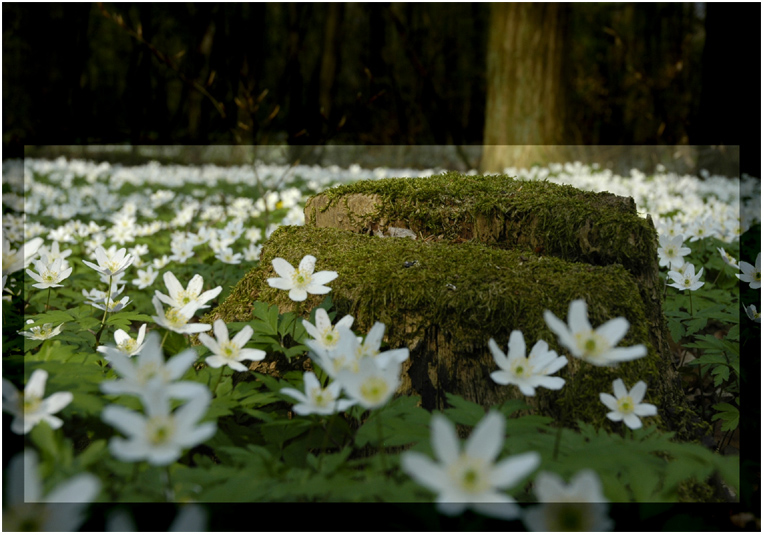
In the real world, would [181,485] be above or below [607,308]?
below

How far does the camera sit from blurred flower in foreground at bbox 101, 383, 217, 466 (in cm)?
92

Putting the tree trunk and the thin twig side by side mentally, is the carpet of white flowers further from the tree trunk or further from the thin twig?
the tree trunk

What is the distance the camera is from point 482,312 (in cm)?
185

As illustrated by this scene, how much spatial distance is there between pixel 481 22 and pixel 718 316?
23.2m

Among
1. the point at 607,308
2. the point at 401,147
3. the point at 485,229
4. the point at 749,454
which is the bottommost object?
the point at 749,454

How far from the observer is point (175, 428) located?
97cm

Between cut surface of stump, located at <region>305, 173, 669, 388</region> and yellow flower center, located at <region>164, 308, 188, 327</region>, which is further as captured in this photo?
cut surface of stump, located at <region>305, 173, 669, 388</region>

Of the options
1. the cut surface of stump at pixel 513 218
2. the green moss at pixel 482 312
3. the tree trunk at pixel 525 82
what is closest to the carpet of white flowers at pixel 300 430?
the green moss at pixel 482 312

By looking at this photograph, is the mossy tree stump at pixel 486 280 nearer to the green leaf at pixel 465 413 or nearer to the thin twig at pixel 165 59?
the green leaf at pixel 465 413

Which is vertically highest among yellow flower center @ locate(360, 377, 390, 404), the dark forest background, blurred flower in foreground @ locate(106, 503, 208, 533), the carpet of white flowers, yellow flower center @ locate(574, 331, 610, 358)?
the dark forest background

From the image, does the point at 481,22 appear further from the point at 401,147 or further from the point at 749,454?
the point at 749,454

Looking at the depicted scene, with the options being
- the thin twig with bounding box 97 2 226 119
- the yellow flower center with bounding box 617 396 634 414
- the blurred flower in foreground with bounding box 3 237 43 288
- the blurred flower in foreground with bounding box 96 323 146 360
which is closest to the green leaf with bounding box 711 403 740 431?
the yellow flower center with bounding box 617 396 634 414

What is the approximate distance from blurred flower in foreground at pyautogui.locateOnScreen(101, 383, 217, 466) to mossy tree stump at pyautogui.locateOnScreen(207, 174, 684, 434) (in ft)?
3.06

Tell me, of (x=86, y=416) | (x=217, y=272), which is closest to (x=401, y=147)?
(x=217, y=272)
